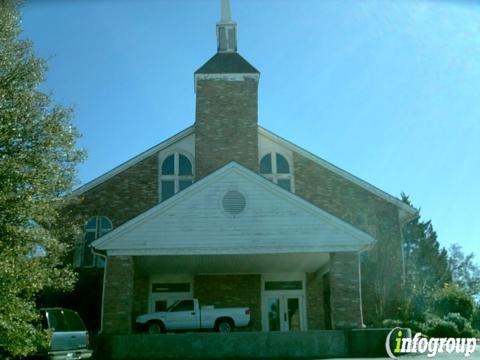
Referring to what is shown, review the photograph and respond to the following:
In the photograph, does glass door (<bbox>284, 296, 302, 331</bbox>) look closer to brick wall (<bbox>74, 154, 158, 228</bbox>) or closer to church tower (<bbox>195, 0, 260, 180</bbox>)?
church tower (<bbox>195, 0, 260, 180</bbox>)

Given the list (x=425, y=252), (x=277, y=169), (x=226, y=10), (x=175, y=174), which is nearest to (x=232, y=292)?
(x=175, y=174)

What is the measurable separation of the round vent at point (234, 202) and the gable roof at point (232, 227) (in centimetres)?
11

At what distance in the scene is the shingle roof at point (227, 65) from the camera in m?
29.1

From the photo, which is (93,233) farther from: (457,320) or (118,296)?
(457,320)

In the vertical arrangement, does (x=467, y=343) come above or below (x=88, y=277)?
below

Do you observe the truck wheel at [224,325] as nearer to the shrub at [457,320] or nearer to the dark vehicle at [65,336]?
the dark vehicle at [65,336]

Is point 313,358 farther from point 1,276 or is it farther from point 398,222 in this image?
point 398,222

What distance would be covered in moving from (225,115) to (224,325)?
426 inches

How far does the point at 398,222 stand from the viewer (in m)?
27.5

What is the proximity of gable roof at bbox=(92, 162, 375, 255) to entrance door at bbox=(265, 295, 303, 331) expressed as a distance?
6.98 meters

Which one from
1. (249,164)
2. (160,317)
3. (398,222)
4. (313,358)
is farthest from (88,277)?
(398,222)

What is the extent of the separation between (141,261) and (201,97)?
1050 centimetres

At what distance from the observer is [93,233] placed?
87.7ft

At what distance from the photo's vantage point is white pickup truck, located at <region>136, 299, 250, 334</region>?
21859mm
